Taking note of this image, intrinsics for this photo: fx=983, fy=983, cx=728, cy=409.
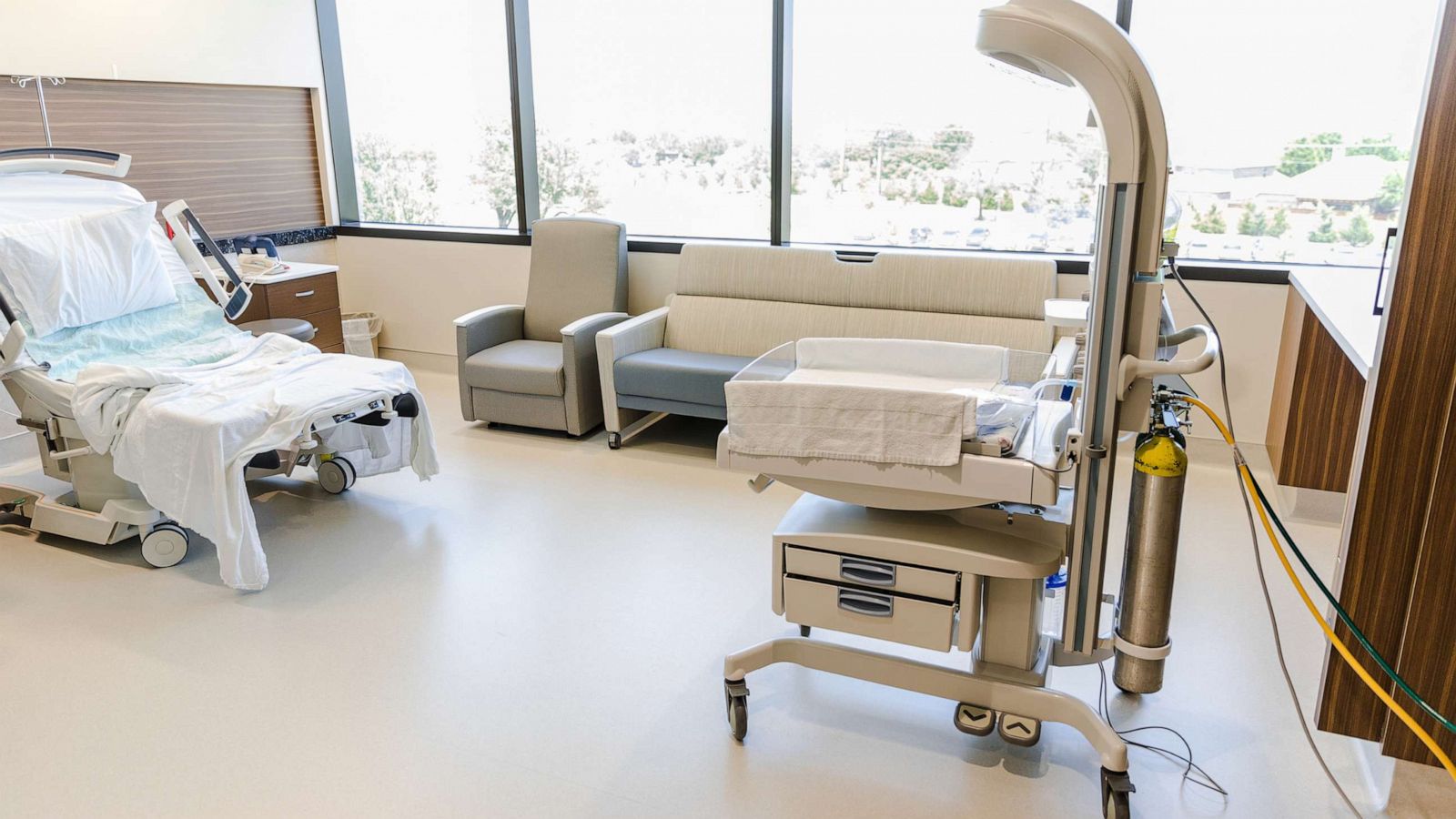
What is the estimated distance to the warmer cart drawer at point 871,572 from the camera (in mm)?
2207

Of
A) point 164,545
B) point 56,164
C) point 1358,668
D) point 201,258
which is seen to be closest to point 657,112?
point 201,258

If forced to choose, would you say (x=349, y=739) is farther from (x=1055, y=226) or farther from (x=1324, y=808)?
(x=1055, y=226)

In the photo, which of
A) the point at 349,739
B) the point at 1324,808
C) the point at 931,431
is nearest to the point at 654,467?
the point at 349,739

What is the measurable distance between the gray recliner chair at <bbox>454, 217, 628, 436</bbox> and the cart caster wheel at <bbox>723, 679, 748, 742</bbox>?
8.08ft

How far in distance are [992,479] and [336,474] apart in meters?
2.95

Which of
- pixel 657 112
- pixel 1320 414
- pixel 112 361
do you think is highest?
pixel 657 112

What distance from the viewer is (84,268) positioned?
3.76 metres

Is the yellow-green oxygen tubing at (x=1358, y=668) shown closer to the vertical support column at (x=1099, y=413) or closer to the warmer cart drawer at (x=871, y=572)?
the vertical support column at (x=1099, y=413)

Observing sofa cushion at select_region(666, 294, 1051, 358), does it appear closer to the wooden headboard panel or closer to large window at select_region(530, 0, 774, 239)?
large window at select_region(530, 0, 774, 239)

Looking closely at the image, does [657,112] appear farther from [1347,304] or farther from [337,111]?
[1347,304]

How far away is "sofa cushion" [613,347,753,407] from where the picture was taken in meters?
4.41

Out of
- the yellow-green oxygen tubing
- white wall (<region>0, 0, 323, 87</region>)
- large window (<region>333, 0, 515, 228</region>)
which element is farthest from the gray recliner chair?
the yellow-green oxygen tubing

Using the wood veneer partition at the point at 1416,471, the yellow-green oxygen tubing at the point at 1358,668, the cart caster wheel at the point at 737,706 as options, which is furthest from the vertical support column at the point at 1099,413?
the cart caster wheel at the point at 737,706

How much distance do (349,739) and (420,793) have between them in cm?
32
